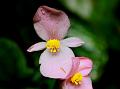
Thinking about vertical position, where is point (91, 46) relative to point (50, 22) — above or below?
below

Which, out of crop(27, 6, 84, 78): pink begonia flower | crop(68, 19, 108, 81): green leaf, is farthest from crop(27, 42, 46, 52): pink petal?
crop(68, 19, 108, 81): green leaf

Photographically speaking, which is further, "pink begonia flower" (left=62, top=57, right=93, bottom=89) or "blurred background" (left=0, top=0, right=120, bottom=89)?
"blurred background" (left=0, top=0, right=120, bottom=89)

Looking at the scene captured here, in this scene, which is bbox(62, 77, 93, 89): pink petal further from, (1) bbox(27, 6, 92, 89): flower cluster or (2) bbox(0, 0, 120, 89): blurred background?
(2) bbox(0, 0, 120, 89): blurred background

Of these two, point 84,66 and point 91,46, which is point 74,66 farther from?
point 91,46

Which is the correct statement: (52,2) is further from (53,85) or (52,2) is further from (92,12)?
(53,85)

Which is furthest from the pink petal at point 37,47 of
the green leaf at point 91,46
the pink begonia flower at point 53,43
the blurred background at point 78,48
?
the green leaf at point 91,46

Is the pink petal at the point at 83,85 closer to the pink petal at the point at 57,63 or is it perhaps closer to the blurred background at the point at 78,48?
the pink petal at the point at 57,63

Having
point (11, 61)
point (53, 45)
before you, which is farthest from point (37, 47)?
point (11, 61)

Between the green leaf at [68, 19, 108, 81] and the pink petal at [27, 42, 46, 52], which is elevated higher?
the pink petal at [27, 42, 46, 52]
